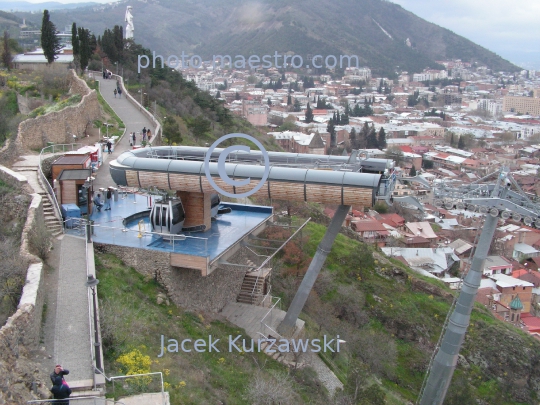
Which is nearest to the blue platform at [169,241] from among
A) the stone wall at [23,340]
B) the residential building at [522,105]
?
the stone wall at [23,340]

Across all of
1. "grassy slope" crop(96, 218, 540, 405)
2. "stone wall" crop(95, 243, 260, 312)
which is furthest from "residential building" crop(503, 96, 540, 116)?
"stone wall" crop(95, 243, 260, 312)

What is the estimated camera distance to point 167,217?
38.4 ft

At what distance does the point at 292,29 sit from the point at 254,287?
115326 mm

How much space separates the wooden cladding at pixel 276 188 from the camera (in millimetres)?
10211

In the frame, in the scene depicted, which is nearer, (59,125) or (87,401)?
(87,401)

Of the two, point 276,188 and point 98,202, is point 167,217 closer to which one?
point 276,188

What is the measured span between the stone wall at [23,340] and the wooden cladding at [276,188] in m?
2.81

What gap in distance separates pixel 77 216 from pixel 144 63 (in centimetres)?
2657

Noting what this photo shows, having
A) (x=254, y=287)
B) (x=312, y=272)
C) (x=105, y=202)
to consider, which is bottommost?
(x=254, y=287)

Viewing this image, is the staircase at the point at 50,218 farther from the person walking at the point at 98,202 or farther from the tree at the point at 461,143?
the tree at the point at 461,143

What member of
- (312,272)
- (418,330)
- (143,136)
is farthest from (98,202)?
(418,330)

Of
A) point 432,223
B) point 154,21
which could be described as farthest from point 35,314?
point 154,21

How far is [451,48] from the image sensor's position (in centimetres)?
18300

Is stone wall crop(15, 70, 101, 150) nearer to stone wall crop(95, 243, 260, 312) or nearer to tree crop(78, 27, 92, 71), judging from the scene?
tree crop(78, 27, 92, 71)
